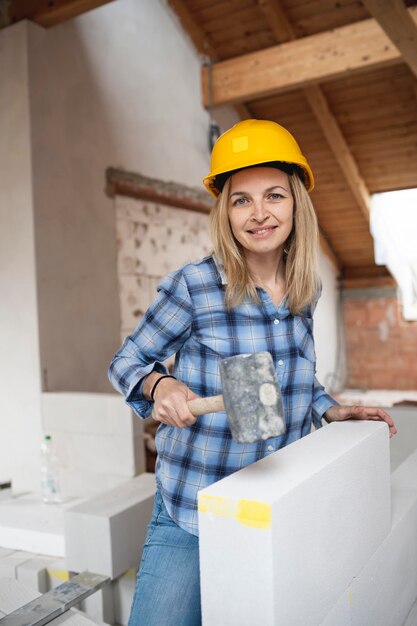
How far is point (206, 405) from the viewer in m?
1.09

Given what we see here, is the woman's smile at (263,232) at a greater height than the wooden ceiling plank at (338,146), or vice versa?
the wooden ceiling plank at (338,146)

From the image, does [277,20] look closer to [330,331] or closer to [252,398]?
[330,331]

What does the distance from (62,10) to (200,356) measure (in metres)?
2.83

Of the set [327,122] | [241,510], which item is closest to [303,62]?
[327,122]

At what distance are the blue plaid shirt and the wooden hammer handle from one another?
0.28 meters

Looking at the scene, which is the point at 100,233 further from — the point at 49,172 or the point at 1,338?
the point at 1,338

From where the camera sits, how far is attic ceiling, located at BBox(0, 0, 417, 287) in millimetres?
4461

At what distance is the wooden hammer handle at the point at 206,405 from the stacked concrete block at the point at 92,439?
73.8 inches

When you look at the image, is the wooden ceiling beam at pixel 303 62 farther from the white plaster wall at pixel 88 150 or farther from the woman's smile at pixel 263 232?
the woman's smile at pixel 263 232

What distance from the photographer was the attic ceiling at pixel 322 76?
4.46m

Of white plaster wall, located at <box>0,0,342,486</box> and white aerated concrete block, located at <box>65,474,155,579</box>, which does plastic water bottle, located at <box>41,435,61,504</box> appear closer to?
white plaster wall, located at <box>0,0,342,486</box>

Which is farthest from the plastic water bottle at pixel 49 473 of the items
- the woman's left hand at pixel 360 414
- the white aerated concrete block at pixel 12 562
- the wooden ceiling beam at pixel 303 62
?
the wooden ceiling beam at pixel 303 62

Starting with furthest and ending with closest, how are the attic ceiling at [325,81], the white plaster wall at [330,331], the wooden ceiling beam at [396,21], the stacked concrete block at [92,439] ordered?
the white plaster wall at [330,331], the attic ceiling at [325,81], the stacked concrete block at [92,439], the wooden ceiling beam at [396,21]

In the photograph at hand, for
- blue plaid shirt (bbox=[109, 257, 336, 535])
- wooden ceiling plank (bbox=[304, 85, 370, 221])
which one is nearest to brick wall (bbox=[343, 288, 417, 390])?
wooden ceiling plank (bbox=[304, 85, 370, 221])
